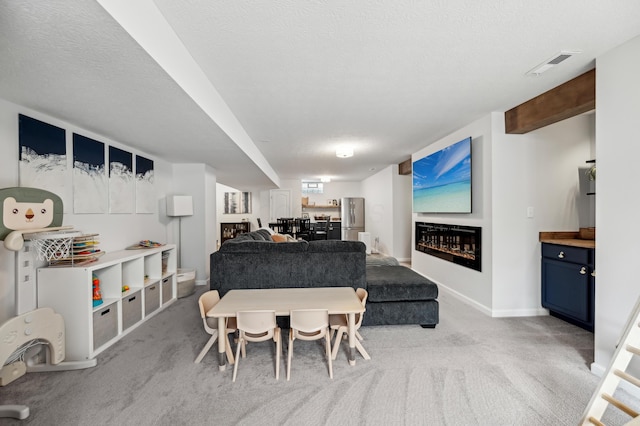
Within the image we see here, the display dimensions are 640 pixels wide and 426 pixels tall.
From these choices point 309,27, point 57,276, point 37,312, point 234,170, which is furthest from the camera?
point 234,170

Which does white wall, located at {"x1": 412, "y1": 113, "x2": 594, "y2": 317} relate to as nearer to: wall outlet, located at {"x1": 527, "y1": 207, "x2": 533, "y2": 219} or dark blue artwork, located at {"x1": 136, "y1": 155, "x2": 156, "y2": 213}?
wall outlet, located at {"x1": 527, "y1": 207, "x2": 533, "y2": 219}

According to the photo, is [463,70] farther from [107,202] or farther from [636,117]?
[107,202]

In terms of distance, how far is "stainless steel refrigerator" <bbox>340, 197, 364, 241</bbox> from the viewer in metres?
8.85

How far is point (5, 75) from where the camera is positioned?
5.80ft

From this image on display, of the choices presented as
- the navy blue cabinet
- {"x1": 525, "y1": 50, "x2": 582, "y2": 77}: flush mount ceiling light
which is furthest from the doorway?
{"x1": 525, "y1": 50, "x2": 582, "y2": 77}: flush mount ceiling light

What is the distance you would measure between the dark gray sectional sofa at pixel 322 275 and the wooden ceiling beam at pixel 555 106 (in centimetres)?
199

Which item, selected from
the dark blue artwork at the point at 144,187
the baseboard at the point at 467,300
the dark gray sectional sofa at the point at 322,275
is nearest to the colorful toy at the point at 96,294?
the dark gray sectional sofa at the point at 322,275

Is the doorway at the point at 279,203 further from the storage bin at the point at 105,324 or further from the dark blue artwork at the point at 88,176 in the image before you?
the storage bin at the point at 105,324

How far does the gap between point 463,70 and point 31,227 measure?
11.9ft

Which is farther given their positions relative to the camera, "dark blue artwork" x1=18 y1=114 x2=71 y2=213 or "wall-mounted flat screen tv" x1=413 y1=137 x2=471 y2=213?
"wall-mounted flat screen tv" x1=413 y1=137 x2=471 y2=213

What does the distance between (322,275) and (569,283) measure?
101 inches

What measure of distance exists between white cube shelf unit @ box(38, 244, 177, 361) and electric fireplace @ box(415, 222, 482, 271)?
158 inches

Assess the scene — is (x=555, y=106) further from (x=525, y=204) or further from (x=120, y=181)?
(x=120, y=181)

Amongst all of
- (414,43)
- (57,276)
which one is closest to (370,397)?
(414,43)
